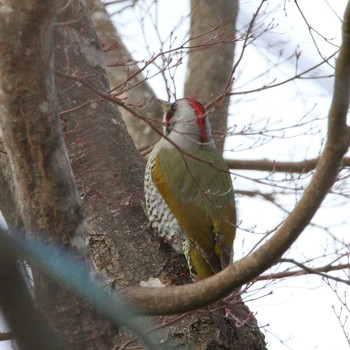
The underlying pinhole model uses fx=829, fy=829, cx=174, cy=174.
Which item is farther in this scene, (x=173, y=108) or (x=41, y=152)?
(x=173, y=108)

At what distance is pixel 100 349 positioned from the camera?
3.35 m

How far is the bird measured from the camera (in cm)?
509

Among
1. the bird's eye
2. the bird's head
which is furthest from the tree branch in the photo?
the bird's eye

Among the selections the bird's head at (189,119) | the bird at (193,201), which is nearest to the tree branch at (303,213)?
the bird at (193,201)

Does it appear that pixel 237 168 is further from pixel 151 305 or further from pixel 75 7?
pixel 151 305

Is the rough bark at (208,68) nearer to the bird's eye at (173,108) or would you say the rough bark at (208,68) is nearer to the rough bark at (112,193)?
the bird's eye at (173,108)

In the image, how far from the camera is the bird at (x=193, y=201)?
509cm

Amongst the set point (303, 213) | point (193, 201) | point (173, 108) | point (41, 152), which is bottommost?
point (303, 213)

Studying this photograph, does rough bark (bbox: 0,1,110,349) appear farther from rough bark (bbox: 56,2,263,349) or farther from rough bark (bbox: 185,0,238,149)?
rough bark (bbox: 185,0,238,149)

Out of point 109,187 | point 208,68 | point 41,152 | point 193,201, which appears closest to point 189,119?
point 193,201

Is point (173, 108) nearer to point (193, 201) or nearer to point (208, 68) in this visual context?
point (193, 201)

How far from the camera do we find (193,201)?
536cm

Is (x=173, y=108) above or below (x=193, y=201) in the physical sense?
above

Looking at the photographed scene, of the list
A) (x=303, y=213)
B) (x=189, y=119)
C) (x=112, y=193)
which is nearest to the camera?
(x=303, y=213)
